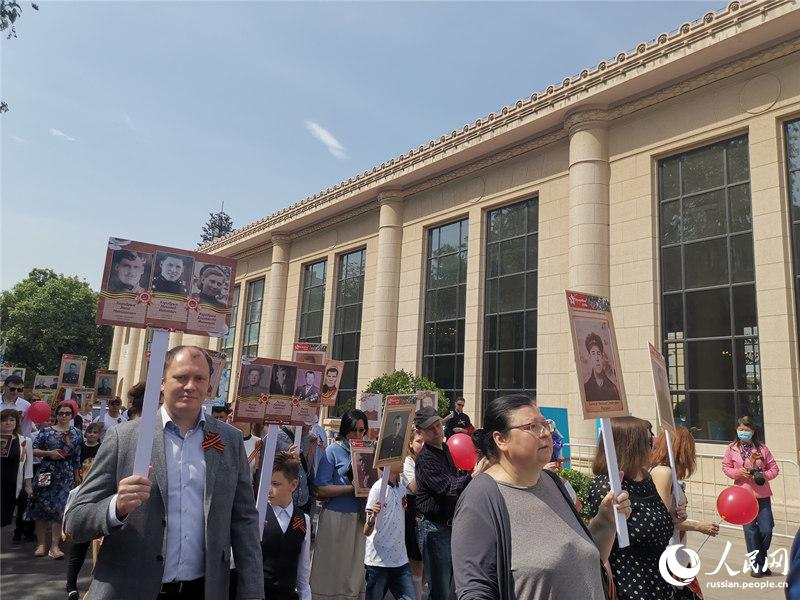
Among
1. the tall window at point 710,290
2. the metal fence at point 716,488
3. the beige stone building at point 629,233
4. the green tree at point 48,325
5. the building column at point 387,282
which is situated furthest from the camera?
the green tree at point 48,325

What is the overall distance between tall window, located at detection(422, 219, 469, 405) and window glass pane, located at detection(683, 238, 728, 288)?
8026 mm

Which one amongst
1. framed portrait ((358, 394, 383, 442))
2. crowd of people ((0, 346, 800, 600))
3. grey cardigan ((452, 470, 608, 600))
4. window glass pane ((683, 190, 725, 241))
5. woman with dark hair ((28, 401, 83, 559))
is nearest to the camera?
grey cardigan ((452, 470, 608, 600))

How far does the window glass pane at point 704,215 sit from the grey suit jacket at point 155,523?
14672mm

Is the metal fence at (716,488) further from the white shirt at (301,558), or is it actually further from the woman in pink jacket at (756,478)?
the white shirt at (301,558)

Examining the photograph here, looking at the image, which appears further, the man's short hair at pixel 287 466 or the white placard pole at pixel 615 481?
the man's short hair at pixel 287 466

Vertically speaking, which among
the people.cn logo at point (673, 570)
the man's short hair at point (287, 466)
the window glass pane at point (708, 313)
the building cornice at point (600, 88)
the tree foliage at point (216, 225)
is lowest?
the people.cn logo at point (673, 570)

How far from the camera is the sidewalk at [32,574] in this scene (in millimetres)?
6164

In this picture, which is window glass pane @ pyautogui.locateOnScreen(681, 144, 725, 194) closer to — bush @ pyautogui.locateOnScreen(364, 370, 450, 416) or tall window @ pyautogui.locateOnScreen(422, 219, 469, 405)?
tall window @ pyautogui.locateOnScreen(422, 219, 469, 405)

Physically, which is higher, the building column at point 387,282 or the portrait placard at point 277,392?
the building column at point 387,282

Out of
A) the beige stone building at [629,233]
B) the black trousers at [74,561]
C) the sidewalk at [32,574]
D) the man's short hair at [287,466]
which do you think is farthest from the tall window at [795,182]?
the sidewalk at [32,574]

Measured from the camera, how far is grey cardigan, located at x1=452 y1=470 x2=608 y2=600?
7.41 ft

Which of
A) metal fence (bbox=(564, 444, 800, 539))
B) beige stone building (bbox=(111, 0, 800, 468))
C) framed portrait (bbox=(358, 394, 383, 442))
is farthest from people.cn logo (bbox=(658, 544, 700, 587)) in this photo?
beige stone building (bbox=(111, 0, 800, 468))

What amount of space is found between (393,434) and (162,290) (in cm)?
257

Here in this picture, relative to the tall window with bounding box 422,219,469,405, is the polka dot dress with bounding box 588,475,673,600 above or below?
below
